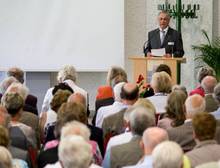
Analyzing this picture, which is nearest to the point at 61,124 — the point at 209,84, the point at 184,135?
the point at 184,135

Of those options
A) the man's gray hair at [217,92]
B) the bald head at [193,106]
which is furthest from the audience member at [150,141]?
the man's gray hair at [217,92]

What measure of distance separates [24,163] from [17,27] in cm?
744

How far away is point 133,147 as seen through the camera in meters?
4.60

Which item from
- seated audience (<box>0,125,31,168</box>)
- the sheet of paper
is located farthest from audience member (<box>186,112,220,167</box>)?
the sheet of paper

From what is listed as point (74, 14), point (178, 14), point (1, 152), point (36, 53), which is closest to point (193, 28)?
point (178, 14)

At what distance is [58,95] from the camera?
600cm

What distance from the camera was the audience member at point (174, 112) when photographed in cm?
563

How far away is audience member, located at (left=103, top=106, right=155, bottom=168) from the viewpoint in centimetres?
457

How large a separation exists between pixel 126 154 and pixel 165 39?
5.30 m

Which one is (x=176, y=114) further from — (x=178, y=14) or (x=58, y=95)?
(x=178, y=14)

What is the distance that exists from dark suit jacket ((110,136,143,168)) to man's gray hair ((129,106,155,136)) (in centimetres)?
8

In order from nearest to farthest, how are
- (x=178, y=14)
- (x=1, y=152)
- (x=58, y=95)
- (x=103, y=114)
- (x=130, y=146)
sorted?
(x=1, y=152) < (x=130, y=146) < (x=58, y=95) < (x=103, y=114) < (x=178, y=14)

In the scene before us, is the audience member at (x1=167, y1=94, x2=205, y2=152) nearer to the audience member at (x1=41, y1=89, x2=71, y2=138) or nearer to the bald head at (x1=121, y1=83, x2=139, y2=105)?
the bald head at (x1=121, y1=83, x2=139, y2=105)

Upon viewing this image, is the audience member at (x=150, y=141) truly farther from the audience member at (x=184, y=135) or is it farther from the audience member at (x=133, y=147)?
the audience member at (x=184, y=135)
